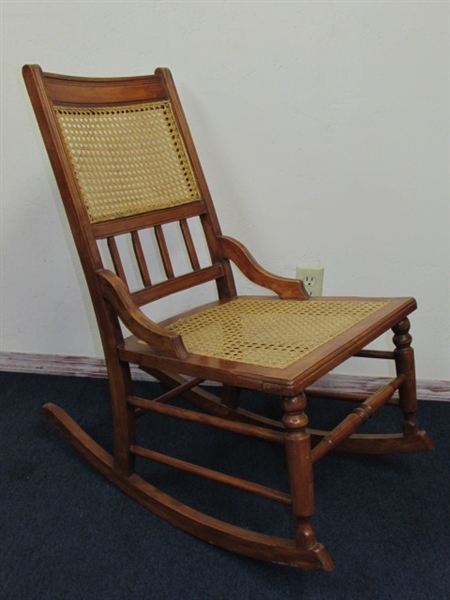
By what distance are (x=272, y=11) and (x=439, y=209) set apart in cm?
53

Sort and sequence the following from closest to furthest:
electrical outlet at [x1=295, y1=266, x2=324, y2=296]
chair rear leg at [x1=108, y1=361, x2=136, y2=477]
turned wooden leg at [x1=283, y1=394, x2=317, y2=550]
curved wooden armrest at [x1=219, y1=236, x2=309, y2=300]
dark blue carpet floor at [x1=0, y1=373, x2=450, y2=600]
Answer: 1. turned wooden leg at [x1=283, y1=394, x2=317, y2=550]
2. dark blue carpet floor at [x1=0, y1=373, x2=450, y2=600]
3. chair rear leg at [x1=108, y1=361, x2=136, y2=477]
4. curved wooden armrest at [x1=219, y1=236, x2=309, y2=300]
5. electrical outlet at [x1=295, y1=266, x2=324, y2=296]

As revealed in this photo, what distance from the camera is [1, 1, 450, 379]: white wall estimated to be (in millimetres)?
1262

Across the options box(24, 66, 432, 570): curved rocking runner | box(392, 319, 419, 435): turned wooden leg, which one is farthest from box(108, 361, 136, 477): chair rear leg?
box(392, 319, 419, 435): turned wooden leg

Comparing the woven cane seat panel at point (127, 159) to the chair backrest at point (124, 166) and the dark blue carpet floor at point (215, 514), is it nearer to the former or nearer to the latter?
the chair backrest at point (124, 166)

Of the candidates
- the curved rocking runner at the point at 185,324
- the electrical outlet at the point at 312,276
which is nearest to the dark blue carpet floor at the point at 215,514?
the curved rocking runner at the point at 185,324

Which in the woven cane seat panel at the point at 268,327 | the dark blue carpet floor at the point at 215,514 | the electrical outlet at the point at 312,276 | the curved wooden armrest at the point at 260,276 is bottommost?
the dark blue carpet floor at the point at 215,514

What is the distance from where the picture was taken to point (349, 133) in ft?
4.32

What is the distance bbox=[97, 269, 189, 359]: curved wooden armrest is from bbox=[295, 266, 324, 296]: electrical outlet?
1.72 feet

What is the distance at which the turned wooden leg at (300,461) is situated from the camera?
834mm

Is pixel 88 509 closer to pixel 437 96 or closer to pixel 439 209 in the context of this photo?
pixel 439 209

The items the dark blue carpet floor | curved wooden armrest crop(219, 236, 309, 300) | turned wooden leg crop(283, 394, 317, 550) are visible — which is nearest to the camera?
turned wooden leg crop(283, 394, 317, 550)

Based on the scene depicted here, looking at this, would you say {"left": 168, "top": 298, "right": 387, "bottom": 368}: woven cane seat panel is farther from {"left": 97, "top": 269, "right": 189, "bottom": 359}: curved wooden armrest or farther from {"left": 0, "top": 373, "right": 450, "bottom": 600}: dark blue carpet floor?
{"left": 0, "top": 373, "right": 450, "bottom": 600}: dark blue carpet floor

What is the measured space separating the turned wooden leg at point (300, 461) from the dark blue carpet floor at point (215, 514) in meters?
0.13

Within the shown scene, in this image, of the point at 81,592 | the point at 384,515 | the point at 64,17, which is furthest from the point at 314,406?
the point at 64,17
